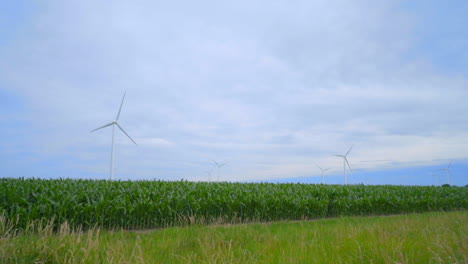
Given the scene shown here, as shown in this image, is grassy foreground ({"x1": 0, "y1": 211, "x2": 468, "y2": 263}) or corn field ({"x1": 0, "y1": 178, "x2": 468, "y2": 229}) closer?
grassy foreground ({"x1": 0, "y1": 211, "x2": 468, "y2": 263})

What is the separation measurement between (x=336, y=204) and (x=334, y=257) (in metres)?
11.7

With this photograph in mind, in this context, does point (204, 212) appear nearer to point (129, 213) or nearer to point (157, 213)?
point (157, 213)

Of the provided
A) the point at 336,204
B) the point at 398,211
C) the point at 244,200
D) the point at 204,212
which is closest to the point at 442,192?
the point at 398,211

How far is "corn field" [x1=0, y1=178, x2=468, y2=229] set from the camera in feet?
34.0

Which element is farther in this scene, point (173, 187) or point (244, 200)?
point (173, 187)

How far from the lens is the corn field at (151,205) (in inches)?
408

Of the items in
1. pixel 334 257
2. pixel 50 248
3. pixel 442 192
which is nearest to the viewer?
pixel 50 248

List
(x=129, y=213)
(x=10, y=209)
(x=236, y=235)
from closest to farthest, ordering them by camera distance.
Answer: (x=236, y=235) < (x=10, y=209) < (x=129, y=213)

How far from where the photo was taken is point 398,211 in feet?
67.9

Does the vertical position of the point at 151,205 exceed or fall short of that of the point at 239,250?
it exceeds it

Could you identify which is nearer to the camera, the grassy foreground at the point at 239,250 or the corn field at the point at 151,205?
the grassy foreground at the point at 239,250

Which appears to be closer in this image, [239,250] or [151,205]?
[239,250]

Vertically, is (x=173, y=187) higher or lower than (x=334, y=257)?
higher

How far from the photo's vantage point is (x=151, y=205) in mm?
11711
